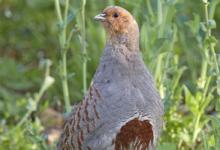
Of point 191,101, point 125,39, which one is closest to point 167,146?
point 191,101

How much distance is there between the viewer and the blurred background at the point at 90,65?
4.71m

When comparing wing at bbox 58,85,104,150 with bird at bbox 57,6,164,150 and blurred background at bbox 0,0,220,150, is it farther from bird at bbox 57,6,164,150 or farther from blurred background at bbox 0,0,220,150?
blurred background at bbox 0,0,220,150

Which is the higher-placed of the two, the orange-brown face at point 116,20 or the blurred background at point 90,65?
the orange-brown face at point 116,20

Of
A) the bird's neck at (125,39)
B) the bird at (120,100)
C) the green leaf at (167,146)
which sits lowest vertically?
the green leaf at (167,146)

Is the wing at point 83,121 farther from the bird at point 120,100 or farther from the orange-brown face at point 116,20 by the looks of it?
the orange-brown face at point 116,20

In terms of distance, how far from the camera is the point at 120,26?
409 cm

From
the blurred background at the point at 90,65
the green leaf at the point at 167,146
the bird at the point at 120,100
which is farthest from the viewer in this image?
the blurred background at the point at 90,65

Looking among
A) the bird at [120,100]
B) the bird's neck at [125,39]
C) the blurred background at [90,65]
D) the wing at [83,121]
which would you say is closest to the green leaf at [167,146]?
the blurred background at [90,65]

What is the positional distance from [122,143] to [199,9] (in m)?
2.87

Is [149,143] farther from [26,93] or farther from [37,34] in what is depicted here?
[37,34]

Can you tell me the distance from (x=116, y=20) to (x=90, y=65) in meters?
2.12

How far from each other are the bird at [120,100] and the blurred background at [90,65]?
33cm

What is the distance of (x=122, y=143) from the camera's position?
4.10 meters

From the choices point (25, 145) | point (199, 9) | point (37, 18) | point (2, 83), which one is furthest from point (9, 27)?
point (25, 145)
